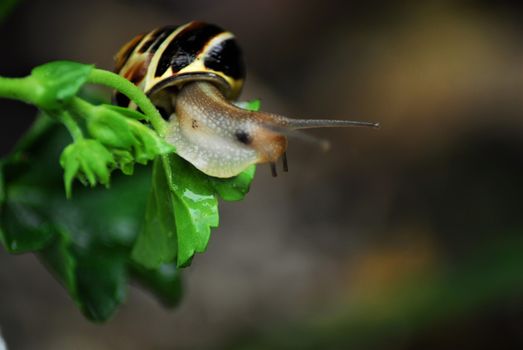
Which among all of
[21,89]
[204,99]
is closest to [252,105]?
[204,99]

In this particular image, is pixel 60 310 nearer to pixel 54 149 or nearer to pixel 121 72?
pixel 54 149

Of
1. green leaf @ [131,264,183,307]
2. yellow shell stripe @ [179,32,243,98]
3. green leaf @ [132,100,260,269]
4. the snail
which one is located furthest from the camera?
green leaf @ [131,264,183,307]

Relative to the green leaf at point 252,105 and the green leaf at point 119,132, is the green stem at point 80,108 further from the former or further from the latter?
the green leaf at point 252,105

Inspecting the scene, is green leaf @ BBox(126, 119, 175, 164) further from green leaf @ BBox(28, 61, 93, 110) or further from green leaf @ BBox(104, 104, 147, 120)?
green leaf @ BBox(28, 61, 93, 110)

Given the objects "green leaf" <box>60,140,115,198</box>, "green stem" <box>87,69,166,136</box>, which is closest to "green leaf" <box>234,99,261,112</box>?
"green stem" <box>87,69,166,136</box>

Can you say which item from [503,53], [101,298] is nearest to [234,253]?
[503,53]

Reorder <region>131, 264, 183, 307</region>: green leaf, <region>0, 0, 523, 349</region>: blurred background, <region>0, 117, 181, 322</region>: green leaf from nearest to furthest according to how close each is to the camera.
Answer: <region>0, 117, 181, 322</region>: green leaf → <region>131, 264, 183, 307</region>: green leaf → <region>0, 0, 523, 349</region>: blurred background

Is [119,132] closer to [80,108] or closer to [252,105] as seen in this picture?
[80,108]

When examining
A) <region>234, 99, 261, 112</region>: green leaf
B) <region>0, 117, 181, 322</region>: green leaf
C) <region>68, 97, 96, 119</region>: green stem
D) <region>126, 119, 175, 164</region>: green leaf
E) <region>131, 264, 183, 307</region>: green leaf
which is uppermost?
<region>68, 97, 96, 119</region>: green stem
